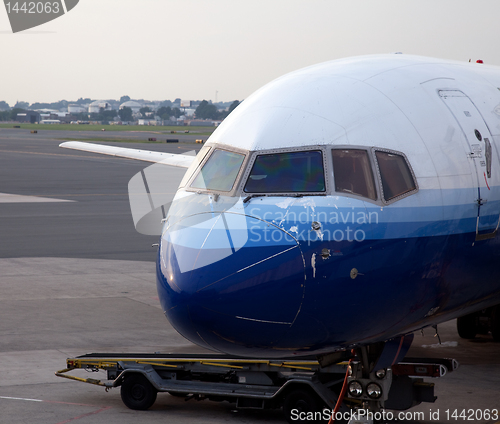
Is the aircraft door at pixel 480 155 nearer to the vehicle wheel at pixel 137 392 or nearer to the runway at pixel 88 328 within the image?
the runway at pixel 88 328

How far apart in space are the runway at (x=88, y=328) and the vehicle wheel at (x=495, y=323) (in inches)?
6.9

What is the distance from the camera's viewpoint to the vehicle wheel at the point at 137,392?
38.9 feet

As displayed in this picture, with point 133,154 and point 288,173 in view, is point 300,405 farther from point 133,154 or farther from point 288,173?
point 133,154

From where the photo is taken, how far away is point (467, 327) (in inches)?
653

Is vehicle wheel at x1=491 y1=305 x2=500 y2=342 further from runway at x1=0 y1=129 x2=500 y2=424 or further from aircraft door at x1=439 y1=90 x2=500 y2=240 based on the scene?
aircraft door at x1=439 y1=90 x2=500 y2=240

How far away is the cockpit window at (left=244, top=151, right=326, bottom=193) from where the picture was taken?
802 centimetres

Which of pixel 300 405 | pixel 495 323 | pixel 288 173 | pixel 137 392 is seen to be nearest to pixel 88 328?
pixel 137 392

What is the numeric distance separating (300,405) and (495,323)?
6.72m

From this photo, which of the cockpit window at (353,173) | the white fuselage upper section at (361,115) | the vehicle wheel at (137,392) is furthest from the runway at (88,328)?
the cockpit window at (353,173)

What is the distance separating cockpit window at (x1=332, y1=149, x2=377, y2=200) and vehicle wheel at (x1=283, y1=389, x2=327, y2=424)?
13.2 ft

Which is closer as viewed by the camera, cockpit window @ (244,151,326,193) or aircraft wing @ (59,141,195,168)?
cockpit window @ (244,151,326,193)

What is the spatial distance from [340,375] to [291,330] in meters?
4.20

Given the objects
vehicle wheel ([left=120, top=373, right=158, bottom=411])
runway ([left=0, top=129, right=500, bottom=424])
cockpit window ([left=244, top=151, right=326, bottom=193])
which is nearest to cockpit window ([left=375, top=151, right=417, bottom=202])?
cockpit window ([left=244, top=151, right=326, bottom=193])

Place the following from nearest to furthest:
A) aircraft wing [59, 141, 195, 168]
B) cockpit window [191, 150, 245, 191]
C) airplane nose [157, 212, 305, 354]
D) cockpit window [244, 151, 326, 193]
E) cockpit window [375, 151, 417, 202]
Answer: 1. airplane nose [157, 212, 305, 354]
2. cockpit window [244, 151, 326, 193]
3. cockpit window [375, 151, 417, 202]
4. cockpit window [191, 150, 245, 191]
5. aircraft wing [59, 141, 195, 168]
